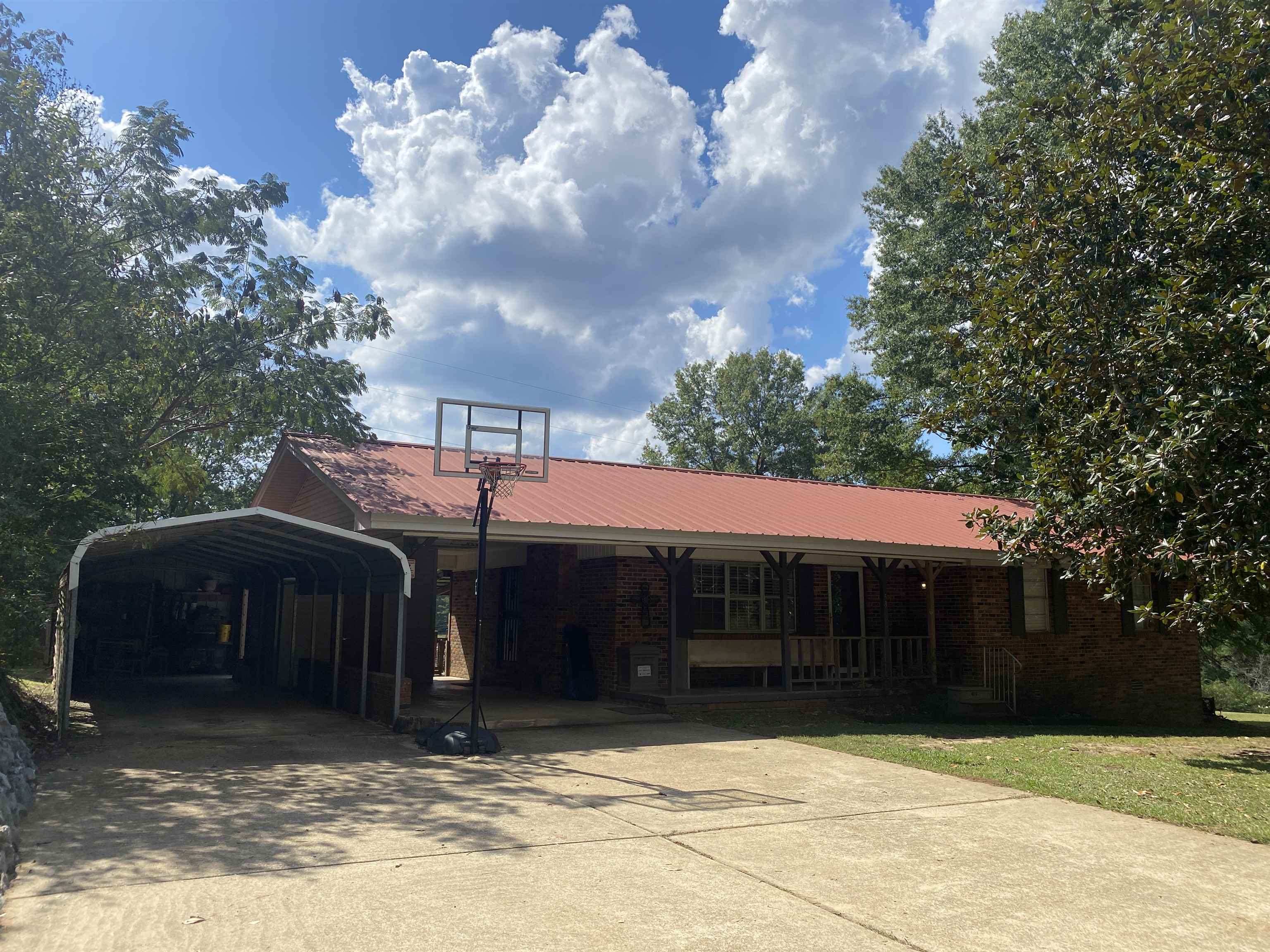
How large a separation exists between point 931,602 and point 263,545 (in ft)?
34.8

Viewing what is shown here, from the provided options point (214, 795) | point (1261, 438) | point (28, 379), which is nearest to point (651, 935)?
point (214, 795)

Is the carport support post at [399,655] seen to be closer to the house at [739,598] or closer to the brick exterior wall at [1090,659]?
the house at [739,598]

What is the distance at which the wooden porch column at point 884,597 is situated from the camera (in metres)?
14.6

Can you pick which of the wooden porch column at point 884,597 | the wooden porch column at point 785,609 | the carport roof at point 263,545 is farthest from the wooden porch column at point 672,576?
the carport roof at point 263,545

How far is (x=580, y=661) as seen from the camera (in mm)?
14312

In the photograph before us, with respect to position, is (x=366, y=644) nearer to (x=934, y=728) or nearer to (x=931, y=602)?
(x=934, y=728)

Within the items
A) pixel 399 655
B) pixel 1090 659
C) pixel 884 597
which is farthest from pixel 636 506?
pixel 1090 659

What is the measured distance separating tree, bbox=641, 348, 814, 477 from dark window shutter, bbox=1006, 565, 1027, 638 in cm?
2583

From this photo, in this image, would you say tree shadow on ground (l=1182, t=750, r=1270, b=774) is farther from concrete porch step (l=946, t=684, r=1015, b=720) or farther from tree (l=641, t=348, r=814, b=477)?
tree (l=641, t=348, r=814, b=477)

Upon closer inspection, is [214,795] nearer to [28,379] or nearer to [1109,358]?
[28,379]

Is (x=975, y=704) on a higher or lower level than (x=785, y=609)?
lower

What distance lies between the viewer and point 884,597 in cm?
Result: 1446

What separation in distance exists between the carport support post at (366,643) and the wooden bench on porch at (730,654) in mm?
4500

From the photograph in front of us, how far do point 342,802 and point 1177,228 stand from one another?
848 centimetres
